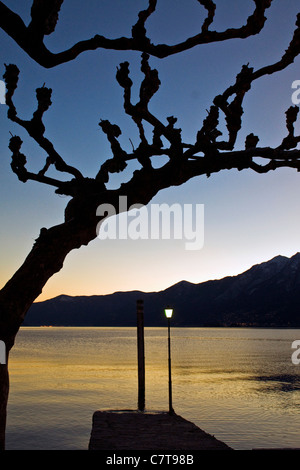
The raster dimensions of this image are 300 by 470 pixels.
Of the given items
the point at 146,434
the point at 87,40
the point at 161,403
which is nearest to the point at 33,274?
the point at 87,40

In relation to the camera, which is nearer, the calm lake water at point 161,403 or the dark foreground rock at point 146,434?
the dark foreground rock at point 146,434

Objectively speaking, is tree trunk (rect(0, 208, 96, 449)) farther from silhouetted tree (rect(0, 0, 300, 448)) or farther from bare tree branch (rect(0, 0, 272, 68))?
bare tree branch (rect(0, 0, 272, 68))

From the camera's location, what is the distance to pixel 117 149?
819cm

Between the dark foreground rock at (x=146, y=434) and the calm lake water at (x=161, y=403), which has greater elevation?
the dark foreground rock at (x=146, y=434)

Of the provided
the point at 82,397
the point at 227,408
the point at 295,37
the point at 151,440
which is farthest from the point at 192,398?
the point at 295,37

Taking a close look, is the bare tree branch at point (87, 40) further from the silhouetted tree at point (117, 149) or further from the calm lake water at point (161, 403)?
the calm lake water at point (161, 403)

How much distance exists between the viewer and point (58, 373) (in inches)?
2249

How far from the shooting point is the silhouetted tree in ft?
17.7

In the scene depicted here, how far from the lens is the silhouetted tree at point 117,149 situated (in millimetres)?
5397

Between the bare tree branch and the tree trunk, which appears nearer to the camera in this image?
the bare tree branch

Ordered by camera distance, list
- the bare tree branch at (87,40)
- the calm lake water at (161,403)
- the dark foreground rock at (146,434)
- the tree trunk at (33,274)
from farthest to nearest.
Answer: the calm lake water at (161,403), the dark foreground rock at (146,434), the tree trunk at (33,274), the bare tree branch at (87,40)

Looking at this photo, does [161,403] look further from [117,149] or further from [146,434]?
[117,149]

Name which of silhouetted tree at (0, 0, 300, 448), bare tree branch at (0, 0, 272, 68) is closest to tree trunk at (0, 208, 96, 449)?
silhouetted tree at (0, 0, 300, 448)

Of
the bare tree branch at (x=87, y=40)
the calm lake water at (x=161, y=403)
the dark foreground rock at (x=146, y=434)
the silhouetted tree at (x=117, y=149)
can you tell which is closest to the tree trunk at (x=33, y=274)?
the silhouetted tree at (x=117, y=149)
